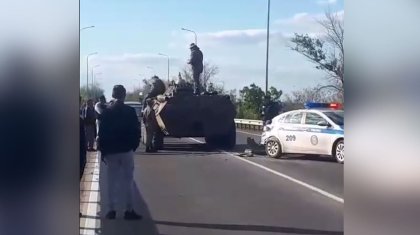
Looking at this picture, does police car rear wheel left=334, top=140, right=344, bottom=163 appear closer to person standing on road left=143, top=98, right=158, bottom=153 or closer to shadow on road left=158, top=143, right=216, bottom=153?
shadow on road left=158, top=143, right=216, bottom=153

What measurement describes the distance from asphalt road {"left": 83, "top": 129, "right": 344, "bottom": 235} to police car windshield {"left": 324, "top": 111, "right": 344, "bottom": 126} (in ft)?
0.53

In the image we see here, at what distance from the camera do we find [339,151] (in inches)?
103

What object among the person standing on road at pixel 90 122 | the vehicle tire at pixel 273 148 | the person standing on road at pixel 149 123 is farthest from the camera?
the vehicle tire at pixel 273 148

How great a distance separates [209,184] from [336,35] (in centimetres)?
78

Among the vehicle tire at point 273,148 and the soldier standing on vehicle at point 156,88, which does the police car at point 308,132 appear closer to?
the vehicle tire at point 273,148

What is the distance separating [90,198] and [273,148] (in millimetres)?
766

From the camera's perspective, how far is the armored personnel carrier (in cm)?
258

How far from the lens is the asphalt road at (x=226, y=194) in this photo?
8.25 feet

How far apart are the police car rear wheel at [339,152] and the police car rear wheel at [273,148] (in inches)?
9.1

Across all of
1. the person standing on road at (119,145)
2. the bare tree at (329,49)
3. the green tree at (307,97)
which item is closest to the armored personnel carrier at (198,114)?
the person standing on road at (119,145)

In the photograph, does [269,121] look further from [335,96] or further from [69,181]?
[69,181]

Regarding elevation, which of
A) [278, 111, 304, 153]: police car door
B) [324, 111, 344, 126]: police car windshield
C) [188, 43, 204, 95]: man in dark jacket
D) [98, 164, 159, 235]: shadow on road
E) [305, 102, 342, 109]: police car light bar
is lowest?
[98, 164, 159, 235]: shadow on road

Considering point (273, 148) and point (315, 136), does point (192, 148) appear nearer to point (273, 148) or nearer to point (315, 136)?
point (273, 148)

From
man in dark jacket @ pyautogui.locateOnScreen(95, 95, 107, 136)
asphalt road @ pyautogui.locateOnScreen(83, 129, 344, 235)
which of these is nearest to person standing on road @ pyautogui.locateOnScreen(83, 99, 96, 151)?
man in dark jacket @ pyautogui.locateOnScreen(95, 95, 107, 136)
